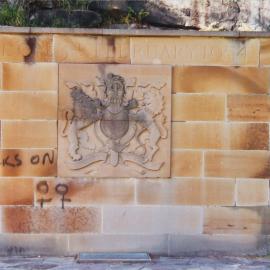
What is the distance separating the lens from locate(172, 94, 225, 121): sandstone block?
8.76 meters

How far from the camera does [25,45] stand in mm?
8703

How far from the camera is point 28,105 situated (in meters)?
8.69

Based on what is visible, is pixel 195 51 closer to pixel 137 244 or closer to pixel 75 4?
pixel 75 4

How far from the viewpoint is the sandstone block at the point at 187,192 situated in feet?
28.7

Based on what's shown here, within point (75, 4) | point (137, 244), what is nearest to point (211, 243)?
point (137, 244)

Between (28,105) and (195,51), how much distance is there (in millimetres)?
2618

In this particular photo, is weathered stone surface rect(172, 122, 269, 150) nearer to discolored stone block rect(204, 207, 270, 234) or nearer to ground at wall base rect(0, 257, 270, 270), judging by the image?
discolored stone block rect(204, 207, 270, 234)

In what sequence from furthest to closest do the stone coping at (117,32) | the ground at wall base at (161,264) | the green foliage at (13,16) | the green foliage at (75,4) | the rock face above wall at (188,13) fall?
the rock face above wall at (188,13)
the green foliage at (75,4)
the green foliage at (13,16)
the stone coping at (117,32)
the ground at wall base at (161,264)

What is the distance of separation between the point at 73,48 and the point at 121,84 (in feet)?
2.93

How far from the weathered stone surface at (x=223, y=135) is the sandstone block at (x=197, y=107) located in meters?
0.11

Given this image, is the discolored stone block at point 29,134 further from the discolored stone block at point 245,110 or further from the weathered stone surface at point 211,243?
the discolored stone block at point 245,110

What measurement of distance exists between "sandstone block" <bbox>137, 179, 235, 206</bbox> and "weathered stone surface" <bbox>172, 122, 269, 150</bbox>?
1.77 feet

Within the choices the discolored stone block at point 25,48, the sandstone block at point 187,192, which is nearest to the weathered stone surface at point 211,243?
the sandstone block at point 187,192

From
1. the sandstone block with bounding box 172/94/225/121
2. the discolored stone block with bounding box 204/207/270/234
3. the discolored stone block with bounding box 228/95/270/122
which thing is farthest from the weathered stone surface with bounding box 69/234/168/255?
the discolored stone block with bounding box 228/95/270/122
